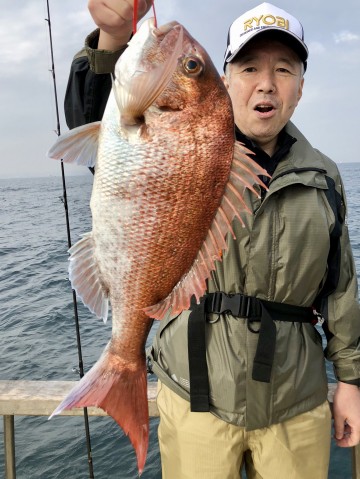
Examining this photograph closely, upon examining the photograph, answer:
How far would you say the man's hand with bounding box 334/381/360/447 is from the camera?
233cm

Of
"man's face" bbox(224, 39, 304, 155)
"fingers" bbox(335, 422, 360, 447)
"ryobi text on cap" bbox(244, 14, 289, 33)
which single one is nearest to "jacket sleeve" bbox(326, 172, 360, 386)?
"fingers" bbox(335, 422, 360, 447)

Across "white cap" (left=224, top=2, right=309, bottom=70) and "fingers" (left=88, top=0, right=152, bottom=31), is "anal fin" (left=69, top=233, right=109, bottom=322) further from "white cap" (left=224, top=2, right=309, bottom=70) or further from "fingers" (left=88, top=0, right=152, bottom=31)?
"white cap" (left=224, top=2, right=309, bottom=70)

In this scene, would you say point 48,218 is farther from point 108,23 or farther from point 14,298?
point 108,23

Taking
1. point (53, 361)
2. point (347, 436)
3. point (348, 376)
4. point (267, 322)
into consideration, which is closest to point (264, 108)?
point (267, 322)

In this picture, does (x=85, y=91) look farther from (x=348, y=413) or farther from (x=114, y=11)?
(x=348, y=413)

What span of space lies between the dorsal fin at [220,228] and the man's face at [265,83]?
81cm

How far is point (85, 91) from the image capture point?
6.15ft

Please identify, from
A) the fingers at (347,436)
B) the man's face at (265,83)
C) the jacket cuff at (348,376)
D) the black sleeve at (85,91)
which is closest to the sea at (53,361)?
the black sleeve at (85,91)

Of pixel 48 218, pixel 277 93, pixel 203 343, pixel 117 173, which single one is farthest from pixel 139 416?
pixel 48 218

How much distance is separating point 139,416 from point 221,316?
63 centimetres

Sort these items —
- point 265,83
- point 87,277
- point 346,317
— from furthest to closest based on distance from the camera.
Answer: point 346,317 < point 265,83 < point 87,277

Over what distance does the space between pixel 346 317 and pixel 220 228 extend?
1.16 metres

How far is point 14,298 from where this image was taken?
10820 mm

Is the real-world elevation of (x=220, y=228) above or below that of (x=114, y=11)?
below
